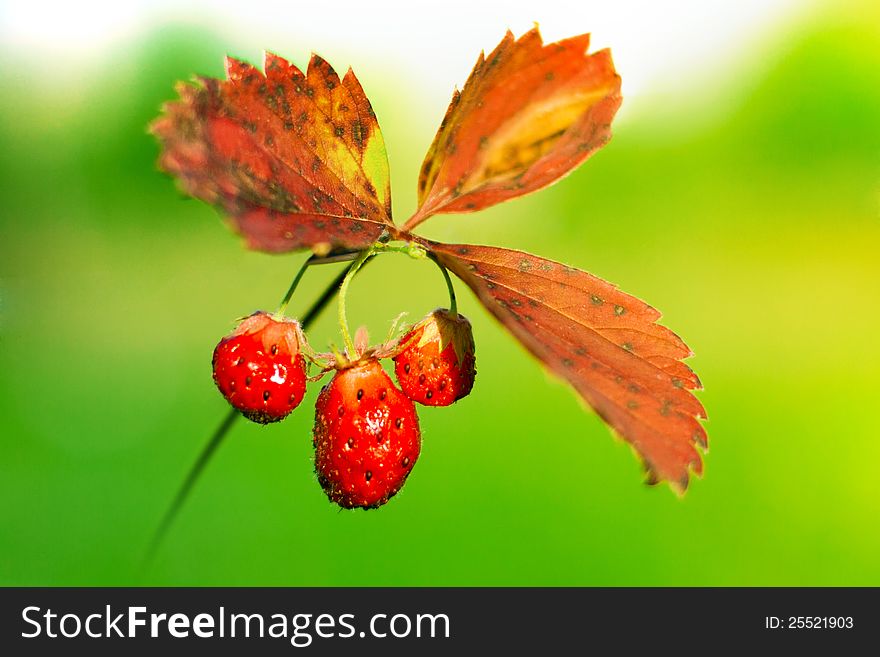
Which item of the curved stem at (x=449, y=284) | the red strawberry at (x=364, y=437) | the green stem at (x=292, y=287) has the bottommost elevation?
the red strawberry at (x=364, y=437)

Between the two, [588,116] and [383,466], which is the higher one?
[588,116]

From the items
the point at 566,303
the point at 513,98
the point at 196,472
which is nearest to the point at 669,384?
the point at 566,303

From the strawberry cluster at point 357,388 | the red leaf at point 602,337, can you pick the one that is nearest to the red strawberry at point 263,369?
the strawberry cluster at point 357,388

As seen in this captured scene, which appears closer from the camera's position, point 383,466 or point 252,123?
point 252,123

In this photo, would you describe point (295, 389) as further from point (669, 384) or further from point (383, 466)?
point (669, 384)

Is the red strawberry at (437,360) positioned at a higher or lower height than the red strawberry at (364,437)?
higher

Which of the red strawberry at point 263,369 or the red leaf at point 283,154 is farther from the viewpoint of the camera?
the red strawberry at point 263,369

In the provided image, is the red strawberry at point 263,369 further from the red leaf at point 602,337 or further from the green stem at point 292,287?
the red leaf at point 602,337
